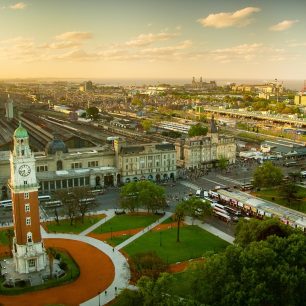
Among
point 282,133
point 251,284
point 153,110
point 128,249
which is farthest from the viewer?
point 153,110

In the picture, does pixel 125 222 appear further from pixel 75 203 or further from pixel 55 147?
pixel 55 147

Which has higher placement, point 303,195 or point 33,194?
point 33,194

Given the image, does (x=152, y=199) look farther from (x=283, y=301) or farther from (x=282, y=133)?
(x=282, y=133)

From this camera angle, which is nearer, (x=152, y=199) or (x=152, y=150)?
(x=152, y=199)

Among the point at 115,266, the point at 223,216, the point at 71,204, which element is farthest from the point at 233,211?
the point at 115,266

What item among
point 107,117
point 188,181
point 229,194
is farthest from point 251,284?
point 107,117

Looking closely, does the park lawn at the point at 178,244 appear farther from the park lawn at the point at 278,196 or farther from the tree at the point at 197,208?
the park lawn at the point at 278,196

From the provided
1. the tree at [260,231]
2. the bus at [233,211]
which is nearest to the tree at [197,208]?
the bus at [233,211]

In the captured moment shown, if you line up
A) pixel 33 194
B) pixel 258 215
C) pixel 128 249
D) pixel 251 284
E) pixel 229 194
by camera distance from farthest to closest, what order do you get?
pixel 229 194 → pixel 258 215 → pixel 128 249 → pixel 33 194 → pixel 251 284
